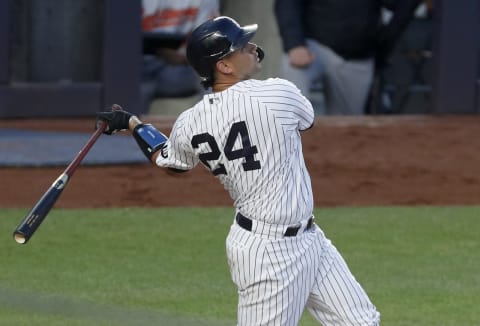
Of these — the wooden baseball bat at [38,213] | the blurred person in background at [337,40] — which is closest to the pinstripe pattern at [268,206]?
the wooden baseball bat at [38,213]

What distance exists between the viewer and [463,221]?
8.37m

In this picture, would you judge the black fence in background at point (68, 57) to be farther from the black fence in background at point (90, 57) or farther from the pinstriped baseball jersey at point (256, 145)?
the pinstriped baseball jersey at point (256, 145)

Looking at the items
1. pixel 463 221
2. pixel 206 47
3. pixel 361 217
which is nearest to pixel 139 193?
pixel 361 217

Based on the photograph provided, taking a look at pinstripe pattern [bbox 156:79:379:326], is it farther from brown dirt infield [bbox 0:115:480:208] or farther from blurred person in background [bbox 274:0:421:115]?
blurred person in background [bbox 274:0:421:115]

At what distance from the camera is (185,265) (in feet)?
23.2

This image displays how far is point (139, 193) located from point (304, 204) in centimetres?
476

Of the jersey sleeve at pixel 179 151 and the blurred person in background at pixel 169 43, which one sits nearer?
the jersey sleeve at pixel 179 151

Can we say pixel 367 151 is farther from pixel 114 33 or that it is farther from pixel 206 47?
pixel 206 47

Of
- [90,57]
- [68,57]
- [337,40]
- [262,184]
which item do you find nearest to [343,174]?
[337,40]

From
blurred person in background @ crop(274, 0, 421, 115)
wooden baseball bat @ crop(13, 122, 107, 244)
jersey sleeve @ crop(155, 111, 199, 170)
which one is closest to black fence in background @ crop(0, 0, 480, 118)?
blurred person in background @ crop(274, 0, 421, 115)

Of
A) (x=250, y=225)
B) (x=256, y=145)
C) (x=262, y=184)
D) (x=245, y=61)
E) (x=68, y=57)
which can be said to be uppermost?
(x=245, y=61)

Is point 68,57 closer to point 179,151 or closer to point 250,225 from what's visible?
point 179,151

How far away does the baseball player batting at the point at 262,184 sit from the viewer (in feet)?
14.4

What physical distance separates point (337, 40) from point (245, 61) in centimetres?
594
